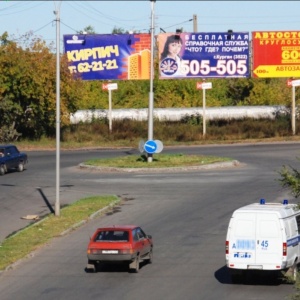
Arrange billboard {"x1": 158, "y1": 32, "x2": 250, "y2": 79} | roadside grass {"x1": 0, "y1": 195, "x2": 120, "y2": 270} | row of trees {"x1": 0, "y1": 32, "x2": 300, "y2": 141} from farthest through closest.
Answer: billboard {"x1": 158, "y1": 32, "x2": 250, "y2": 79}, row of trees {"x1": 0, "y1": 32, "x2": 300, "y2": 141}, roadside grass {"x1": 0, "y1": 195, "x2": 120, "y2": 270}

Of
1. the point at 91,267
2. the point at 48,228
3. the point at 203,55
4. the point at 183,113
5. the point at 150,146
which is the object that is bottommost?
the point at 91,267

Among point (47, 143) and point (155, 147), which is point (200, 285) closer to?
point (155, 147)

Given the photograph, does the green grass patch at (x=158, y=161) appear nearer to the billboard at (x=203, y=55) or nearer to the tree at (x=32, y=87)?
the tree at (x=32, y=87)

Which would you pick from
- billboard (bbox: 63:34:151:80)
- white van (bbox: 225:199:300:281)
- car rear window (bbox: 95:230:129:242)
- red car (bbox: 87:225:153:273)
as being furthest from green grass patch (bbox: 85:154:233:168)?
white van (bbox: 225:199:300:281)

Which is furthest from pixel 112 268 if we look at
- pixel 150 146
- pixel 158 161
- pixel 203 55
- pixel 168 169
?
pixel 203 55

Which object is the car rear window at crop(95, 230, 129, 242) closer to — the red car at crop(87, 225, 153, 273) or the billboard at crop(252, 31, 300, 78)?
the red car at crop(87, 225, 153, 273)

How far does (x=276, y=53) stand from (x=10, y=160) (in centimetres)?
2653

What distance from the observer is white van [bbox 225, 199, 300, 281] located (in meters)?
22.7

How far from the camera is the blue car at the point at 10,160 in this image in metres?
48.1

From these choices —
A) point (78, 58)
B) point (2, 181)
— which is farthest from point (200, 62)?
point (2, 181)

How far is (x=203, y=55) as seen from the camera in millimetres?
68312

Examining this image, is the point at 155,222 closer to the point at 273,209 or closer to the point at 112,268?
the point at 112,268

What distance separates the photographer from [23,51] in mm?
65312

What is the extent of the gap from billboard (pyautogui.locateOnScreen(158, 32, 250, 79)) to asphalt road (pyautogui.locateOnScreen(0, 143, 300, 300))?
11969 mm
